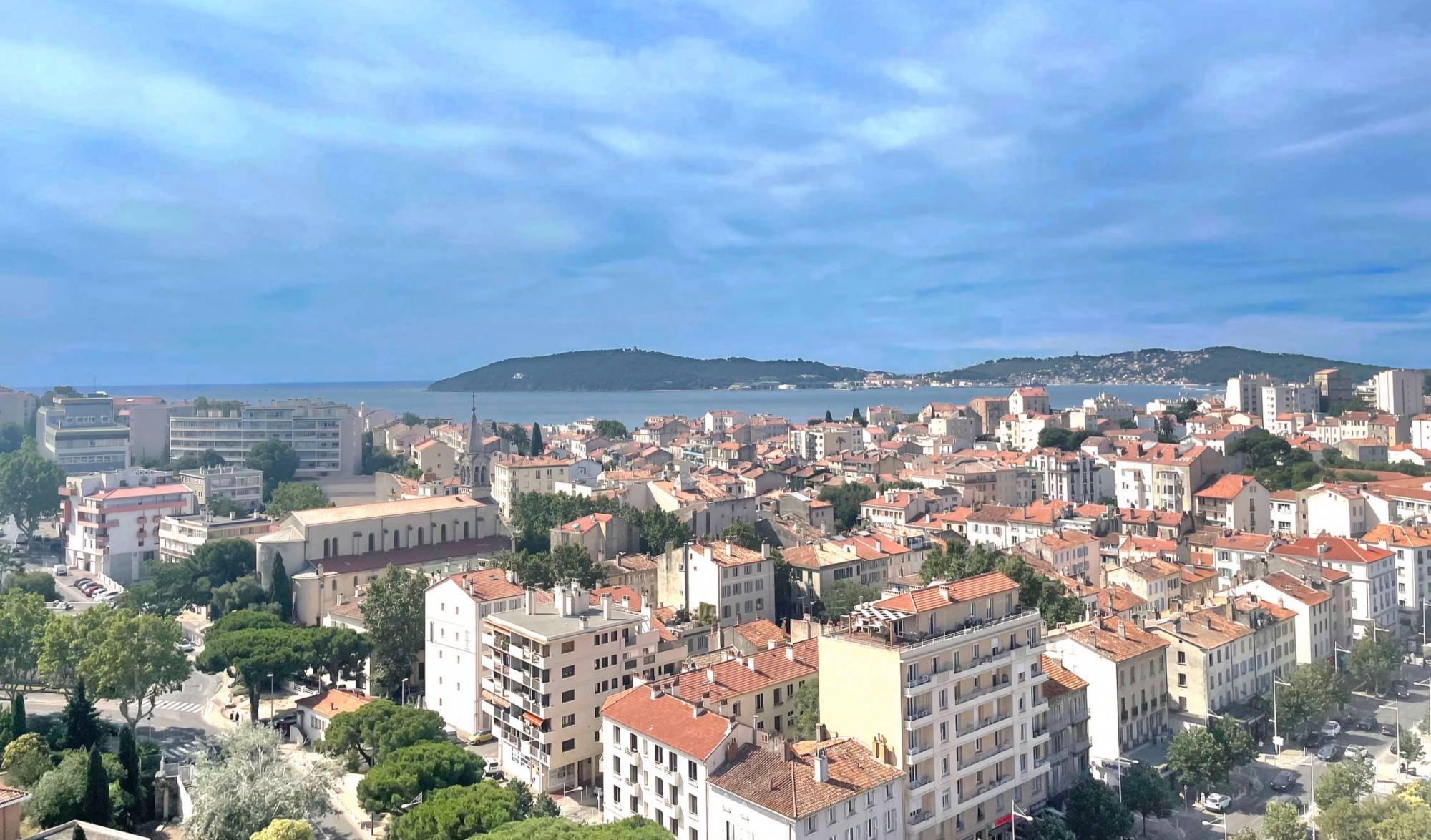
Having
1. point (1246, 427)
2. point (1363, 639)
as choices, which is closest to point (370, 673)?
point (1363, 639)

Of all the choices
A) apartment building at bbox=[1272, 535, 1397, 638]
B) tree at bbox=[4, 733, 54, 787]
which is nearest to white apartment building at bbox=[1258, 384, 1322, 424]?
apartment building at bbox=[1272, 535, 1397, 638]

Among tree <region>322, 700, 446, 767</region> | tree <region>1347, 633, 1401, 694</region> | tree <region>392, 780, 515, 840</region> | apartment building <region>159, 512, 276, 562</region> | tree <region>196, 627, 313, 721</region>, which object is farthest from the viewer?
apartment building <region>159, 512, 276, 562</region>

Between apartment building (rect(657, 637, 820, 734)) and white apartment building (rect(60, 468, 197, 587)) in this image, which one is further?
white apartment building (rect(60, 468, 197, 587))

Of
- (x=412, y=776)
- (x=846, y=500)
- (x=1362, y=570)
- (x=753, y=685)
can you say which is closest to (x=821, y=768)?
(x=753, y=685)

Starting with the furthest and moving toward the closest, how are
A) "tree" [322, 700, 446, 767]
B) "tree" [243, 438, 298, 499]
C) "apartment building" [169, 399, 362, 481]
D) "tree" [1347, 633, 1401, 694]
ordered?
Result: "apartment building" [169, 399, 362, 481] < "tree" [243, 438, 298, 499] < "tree" [1347, 633, 1401, 694] < "tree" [322, 700, 446, 767]

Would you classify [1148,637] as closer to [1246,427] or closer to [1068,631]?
[1068,631]

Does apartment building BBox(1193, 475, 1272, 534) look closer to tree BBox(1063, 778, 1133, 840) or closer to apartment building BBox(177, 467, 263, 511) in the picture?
tree BBox(1063, 778, 1133, 840)

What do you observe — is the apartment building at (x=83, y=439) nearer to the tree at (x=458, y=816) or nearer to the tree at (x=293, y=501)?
the tree at (x=293, y=501)
